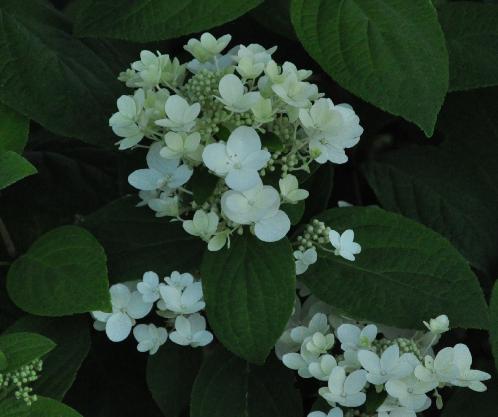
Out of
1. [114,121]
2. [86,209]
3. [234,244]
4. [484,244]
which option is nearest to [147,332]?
[234,244]

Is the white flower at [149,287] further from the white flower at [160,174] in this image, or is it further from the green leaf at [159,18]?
the green leaf at [159,18]

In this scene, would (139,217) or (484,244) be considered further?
(484,244)

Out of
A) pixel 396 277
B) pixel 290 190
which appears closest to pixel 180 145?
pixel 290 190

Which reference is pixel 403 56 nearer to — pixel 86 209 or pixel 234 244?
pixel 234 244

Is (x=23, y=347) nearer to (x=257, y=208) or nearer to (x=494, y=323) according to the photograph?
(x=257, y=208)

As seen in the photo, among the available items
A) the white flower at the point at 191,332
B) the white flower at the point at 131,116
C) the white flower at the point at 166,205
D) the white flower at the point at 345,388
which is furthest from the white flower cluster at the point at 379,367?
the white flower at the point at 131,116

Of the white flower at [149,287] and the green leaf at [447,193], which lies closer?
the white flower at [149,287]
